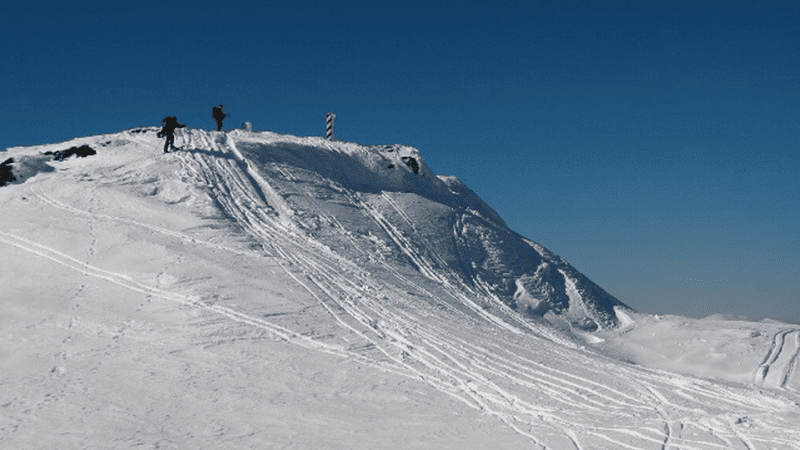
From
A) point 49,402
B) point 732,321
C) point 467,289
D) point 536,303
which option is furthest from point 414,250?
point 49,402

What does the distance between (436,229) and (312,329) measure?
1047 centimetres

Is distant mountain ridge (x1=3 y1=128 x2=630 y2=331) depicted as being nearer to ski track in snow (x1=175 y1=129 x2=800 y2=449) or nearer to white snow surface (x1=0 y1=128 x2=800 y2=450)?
white snow surface (x1=0 y1=128 x2=800 y2=450)

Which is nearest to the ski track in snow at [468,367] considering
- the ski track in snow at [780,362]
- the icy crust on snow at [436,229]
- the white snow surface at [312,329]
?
the white snow surface at [312,329]

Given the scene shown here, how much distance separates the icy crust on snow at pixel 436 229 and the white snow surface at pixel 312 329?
4.2 inches

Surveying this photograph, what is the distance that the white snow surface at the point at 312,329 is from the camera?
8.15 m

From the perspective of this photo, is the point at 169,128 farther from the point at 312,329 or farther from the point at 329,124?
→ the point at 312,329

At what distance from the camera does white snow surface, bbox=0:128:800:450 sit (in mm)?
8148

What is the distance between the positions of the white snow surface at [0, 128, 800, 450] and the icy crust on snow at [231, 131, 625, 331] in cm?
11

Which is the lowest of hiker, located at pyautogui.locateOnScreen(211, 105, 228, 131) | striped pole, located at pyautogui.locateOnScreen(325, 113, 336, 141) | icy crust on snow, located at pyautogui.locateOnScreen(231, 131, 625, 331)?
icy crust on snow, located at pyautogui.locateOnScreen(231, 131, 625, 331)

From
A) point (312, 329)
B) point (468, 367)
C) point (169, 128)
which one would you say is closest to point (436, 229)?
point (169, 128)

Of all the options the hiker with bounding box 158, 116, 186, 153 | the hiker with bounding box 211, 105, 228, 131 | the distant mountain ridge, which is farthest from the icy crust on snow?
the hiker with bounding box 158, 116, 186, 153

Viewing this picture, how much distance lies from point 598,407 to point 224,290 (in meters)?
7.47

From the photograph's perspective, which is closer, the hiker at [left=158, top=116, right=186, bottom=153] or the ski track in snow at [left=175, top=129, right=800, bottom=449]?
the ski track in snow at [left=175, top=129, right=800, bottom=449]

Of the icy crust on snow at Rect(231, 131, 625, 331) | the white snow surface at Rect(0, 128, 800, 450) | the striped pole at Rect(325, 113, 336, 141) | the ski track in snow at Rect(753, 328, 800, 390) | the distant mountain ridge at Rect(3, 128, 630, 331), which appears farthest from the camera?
the striped pole at Rect(325, 113, 336, 141)
